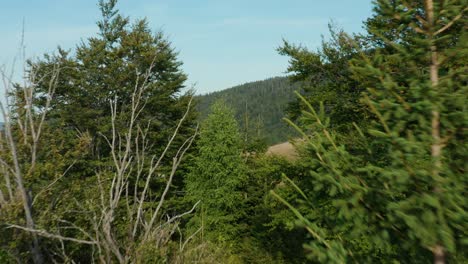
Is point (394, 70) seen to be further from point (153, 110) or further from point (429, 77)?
point (153, 110)

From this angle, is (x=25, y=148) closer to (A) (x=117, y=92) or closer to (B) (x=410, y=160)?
(B) (x=410, y=160)

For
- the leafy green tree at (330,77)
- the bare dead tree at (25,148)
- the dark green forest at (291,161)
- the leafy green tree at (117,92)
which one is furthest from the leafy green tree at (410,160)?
the leafy green tree at (117,92)

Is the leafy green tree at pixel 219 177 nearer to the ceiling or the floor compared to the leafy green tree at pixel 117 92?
nearer to the floor

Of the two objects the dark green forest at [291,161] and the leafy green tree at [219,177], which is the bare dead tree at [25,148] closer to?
the dark green forest at [291,161]

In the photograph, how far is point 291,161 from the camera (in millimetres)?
22516

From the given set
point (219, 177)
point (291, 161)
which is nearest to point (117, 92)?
point (219, 177)

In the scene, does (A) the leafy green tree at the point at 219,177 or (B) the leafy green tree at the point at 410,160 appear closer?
(B) the leafy green tree at the point at 410,160

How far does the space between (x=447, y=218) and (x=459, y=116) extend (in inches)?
35.5

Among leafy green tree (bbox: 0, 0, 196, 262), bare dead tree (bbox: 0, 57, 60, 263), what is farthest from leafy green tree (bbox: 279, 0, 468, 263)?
leafy green tree (bbox: 0, 0, 196, 262)

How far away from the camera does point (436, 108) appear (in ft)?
11.6

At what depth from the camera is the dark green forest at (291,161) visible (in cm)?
366

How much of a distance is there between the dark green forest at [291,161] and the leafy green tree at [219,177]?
103 mm

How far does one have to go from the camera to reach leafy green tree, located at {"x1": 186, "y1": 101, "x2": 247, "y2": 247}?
2612 cm

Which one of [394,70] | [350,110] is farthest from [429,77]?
[350,110]
